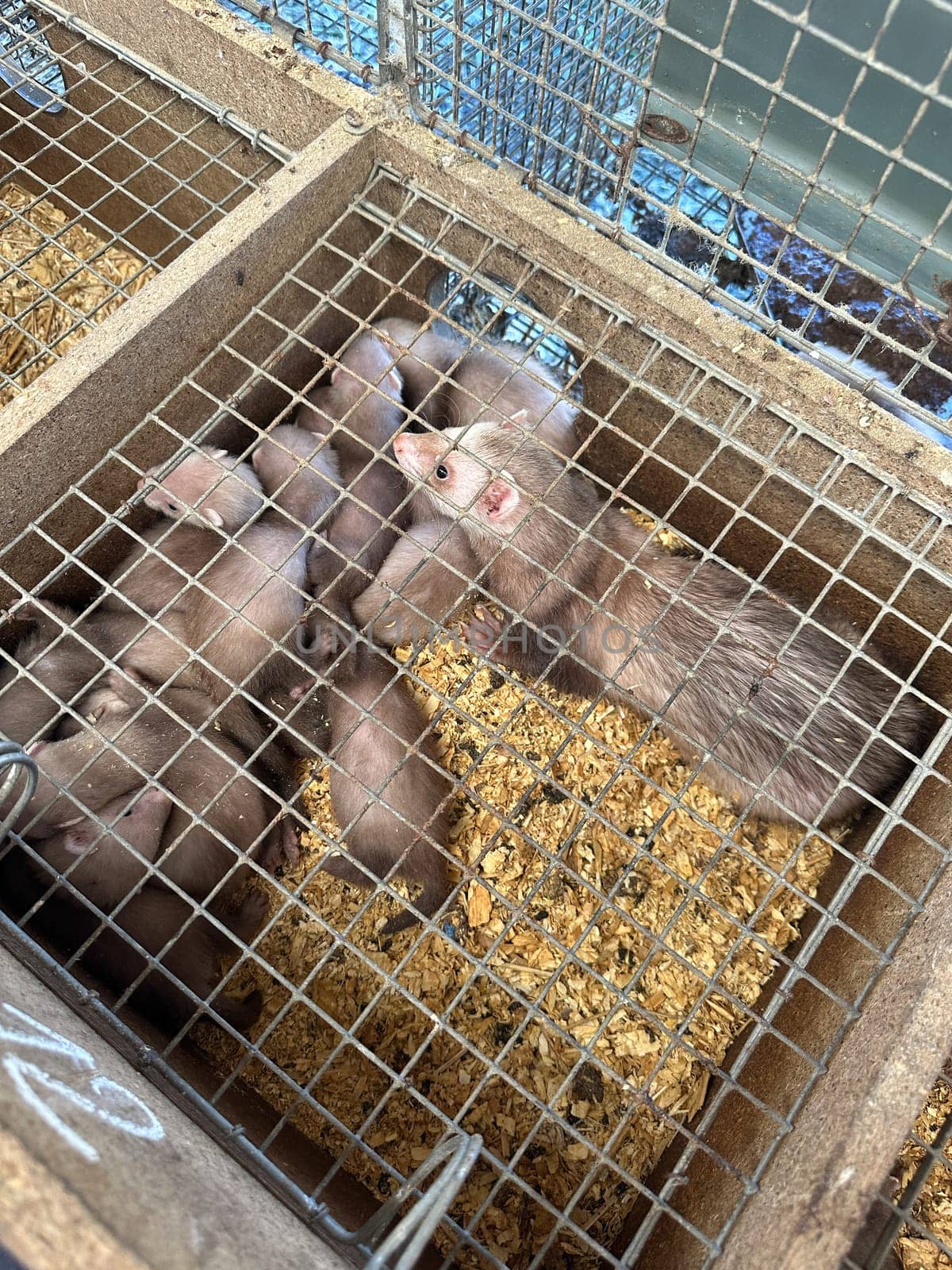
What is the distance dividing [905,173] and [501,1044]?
108 inches

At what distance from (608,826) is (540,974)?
48 cm

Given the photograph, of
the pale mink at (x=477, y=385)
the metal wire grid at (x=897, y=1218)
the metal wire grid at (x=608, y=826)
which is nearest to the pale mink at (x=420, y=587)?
the pale mink at (x=477, y=385)

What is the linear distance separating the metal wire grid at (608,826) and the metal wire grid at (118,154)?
1.30 ft

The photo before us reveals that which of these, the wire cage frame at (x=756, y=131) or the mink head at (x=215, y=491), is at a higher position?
the wire cage frame at (x=756, y=131)

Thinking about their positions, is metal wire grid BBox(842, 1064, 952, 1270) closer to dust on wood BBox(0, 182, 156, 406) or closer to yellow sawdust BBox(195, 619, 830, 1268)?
yellow sawdust BBox(195, 619, 830, 1268)

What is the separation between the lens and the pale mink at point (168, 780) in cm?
252

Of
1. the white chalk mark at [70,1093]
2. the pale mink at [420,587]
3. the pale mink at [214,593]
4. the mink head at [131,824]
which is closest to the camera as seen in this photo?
the white chalk mark at [70,1093]

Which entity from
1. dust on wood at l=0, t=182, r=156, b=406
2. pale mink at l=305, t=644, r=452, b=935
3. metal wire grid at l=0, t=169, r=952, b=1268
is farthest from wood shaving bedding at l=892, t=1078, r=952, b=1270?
dust on wood at l=0, t=182, r=156, b=406

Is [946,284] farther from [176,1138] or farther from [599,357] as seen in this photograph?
[176,1138]

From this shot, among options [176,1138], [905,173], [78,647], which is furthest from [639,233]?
[176,1138]

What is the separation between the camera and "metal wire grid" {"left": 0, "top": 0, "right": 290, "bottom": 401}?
272 centimetres

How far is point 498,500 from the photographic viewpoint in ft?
9.25

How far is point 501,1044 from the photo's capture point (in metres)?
2.40

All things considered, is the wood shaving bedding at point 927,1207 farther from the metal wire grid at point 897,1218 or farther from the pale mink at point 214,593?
the pale mink at point 214,593
